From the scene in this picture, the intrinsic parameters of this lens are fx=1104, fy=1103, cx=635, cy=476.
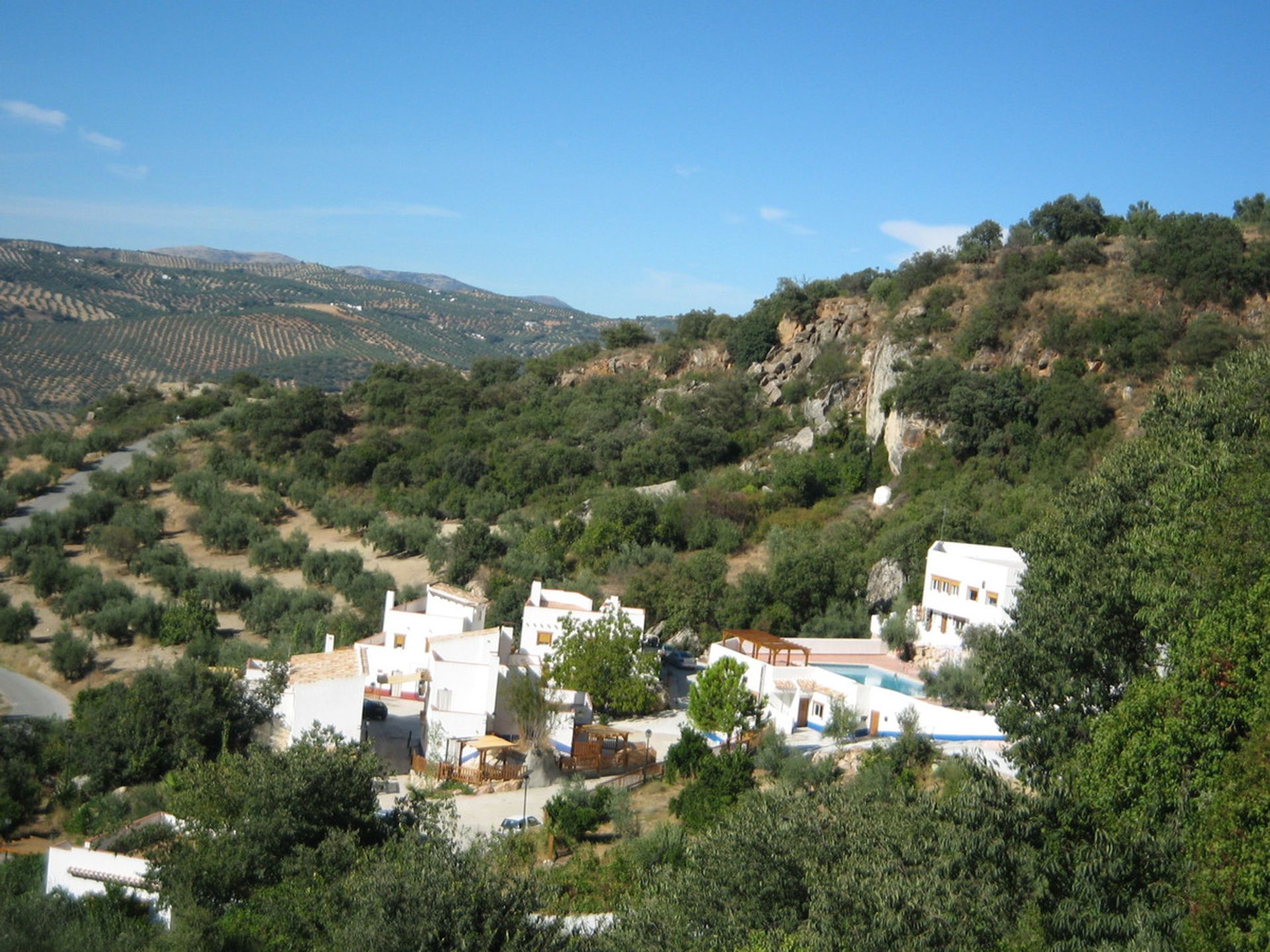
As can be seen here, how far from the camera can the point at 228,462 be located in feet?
157

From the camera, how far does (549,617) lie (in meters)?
26.3

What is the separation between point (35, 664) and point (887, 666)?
2203cm

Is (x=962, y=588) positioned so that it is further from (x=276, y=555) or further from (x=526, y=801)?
(x=276, y=555)

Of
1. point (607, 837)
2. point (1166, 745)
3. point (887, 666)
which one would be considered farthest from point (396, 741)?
point (1166, 745)

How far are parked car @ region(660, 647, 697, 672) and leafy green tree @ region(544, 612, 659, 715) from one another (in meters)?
3.31

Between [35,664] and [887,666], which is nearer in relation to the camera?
[887,666]

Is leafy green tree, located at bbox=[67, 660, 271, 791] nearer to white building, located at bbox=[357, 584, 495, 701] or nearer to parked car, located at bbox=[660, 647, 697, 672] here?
white building, located at bbox=[357, 584, 495, 701]

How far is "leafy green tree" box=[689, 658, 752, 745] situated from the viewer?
20.7 meters

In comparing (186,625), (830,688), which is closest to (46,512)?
(186,625)

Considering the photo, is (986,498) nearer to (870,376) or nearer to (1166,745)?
(870,376)

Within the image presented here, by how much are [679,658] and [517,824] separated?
11.1 meters

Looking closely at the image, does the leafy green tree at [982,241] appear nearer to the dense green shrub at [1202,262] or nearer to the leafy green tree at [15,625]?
the dense green shrub at [1202,262]

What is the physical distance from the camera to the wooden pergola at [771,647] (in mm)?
24047

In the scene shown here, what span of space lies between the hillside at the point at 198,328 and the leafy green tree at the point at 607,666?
1955 inches
